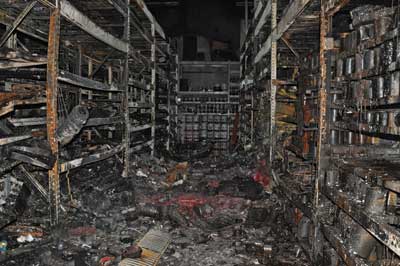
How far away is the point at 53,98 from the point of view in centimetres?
476

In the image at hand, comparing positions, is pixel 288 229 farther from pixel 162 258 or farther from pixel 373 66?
pixel 373 66

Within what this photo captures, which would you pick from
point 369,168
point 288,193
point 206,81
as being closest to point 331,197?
point 369,168

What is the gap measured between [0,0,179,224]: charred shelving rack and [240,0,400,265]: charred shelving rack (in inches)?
136

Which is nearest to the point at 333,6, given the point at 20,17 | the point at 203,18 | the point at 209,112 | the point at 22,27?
the point at 20,17

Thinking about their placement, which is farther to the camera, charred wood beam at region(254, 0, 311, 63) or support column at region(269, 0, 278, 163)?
support column at region(269, 0, 278, 163)

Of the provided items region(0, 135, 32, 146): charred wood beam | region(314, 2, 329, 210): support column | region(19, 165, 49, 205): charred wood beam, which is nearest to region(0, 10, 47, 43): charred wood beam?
region(0, 135, 32, 146): charred wood beam

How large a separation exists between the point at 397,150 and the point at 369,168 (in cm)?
107

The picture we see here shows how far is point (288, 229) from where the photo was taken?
544cm

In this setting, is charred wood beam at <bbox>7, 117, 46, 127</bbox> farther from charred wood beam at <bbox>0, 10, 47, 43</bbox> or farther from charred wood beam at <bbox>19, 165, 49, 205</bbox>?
charred wood beam at <bbox>0, 10, 47, 43</bbox>

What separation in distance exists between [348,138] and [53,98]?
3987mm

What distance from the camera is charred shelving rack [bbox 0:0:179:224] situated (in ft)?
15.1

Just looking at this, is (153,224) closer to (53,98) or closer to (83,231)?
(83,231)

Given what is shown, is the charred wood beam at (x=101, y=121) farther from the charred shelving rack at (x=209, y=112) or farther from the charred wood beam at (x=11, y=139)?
the charred shelving rack at (x=209, y=112)

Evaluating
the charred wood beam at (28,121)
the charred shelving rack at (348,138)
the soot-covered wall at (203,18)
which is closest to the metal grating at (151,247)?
the charred shelving rack at (348,138)
